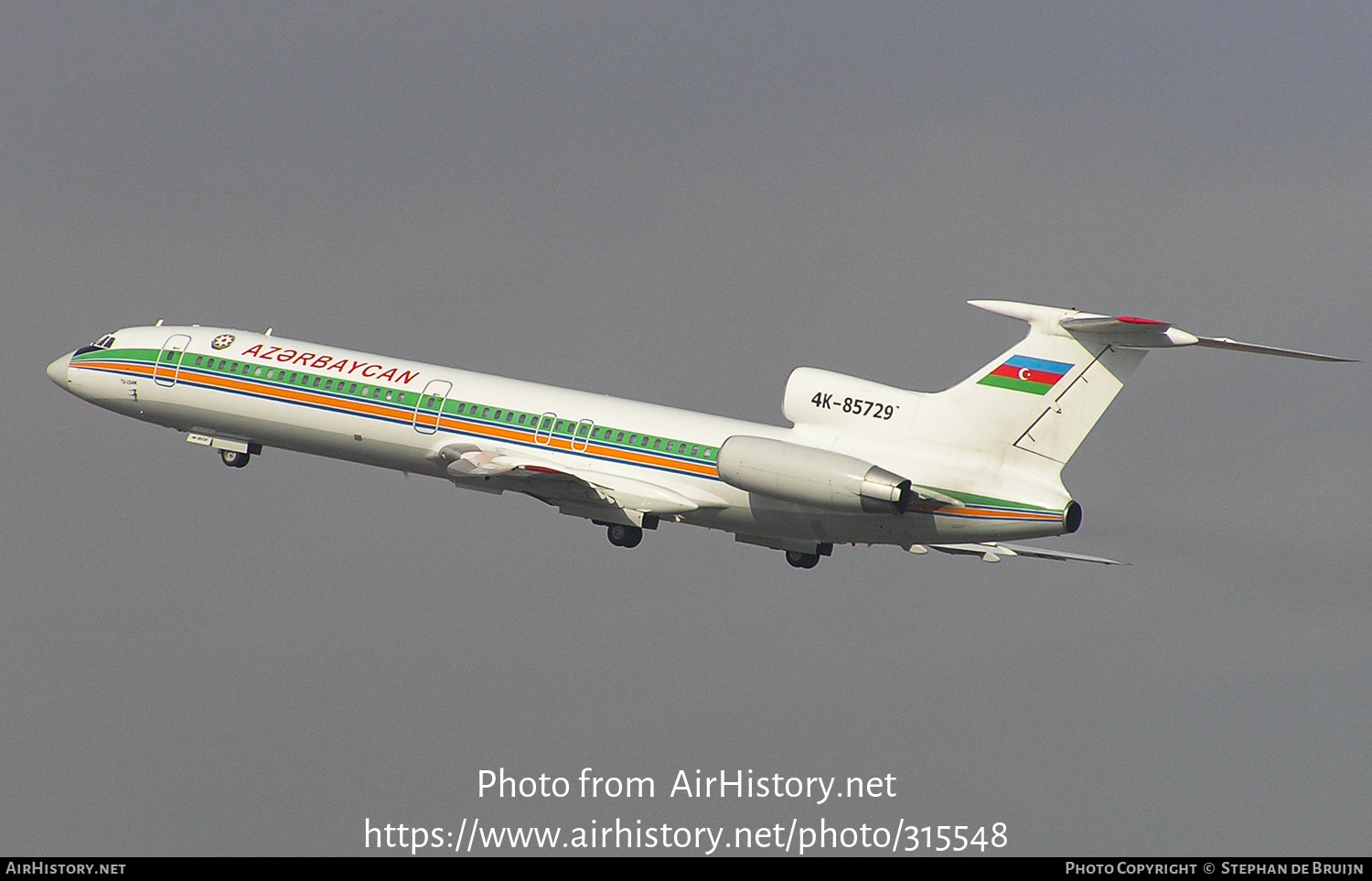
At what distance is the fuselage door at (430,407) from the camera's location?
2077 inches

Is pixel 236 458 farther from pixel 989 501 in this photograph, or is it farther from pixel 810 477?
pixel 989 501

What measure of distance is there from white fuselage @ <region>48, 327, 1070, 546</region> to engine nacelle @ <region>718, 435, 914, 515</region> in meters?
0.86

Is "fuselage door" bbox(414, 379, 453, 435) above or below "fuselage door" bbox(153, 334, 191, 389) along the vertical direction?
below

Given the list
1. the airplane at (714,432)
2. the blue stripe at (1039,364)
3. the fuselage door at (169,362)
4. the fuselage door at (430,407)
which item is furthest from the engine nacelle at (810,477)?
the fuselage door at (169,362)

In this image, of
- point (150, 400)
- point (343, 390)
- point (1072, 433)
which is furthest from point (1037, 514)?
point (150, 400)

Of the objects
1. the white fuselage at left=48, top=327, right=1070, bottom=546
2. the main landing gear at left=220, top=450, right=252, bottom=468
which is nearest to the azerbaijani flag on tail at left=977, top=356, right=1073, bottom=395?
the white fuselage at left=48, top=327, right=1070, bottom=546

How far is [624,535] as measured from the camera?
51.7 meters

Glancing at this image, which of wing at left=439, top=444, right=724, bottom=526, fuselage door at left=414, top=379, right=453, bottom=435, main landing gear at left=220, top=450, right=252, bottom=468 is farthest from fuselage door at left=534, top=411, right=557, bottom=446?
main landing gear at left=220, top=450, right=252, bottom=468

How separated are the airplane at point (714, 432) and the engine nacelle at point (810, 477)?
42mm

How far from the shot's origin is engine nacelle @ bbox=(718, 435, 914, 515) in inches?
1813

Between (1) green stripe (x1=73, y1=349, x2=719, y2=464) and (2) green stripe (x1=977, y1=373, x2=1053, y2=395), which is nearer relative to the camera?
(2) green stripe (x1=977, y1=373, x2=1053, y2=395)

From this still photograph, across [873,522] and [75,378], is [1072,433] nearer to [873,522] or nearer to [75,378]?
[873,522]

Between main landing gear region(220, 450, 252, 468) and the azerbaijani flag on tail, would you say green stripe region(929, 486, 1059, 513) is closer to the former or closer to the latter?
the azerbaijani flag on tail

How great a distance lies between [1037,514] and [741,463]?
648 centimetres
